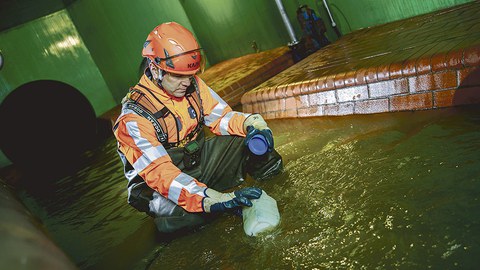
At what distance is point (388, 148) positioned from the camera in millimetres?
2441

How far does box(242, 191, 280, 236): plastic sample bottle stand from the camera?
2.05 meters

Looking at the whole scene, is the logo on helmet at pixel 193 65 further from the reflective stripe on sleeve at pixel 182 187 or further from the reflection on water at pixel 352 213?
the reflection on water at pixel 352 213

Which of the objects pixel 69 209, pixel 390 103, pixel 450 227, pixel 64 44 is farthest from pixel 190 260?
pixel 64 44

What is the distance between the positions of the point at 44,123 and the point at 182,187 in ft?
32.3

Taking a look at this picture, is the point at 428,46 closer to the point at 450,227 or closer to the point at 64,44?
the point at 450,227

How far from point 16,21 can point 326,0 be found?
817cm

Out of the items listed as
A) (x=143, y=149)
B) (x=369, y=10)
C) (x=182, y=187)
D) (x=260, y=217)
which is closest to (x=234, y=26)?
(x=369, y=10)

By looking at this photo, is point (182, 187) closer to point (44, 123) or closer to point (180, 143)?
point (180, 143)

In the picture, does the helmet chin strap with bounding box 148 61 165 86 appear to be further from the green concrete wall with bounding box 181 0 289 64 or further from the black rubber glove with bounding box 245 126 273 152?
the green concrete wall with bounding box 181 0 289 64

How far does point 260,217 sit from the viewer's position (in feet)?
6.77

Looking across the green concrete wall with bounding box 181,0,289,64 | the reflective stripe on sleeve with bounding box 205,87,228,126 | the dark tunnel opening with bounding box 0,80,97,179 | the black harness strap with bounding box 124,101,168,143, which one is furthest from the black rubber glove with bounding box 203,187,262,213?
the dark tunnel opening with bounding box 0,80,97,179

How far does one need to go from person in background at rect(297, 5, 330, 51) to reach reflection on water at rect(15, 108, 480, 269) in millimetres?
2491

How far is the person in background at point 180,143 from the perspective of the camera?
2291 millimetres

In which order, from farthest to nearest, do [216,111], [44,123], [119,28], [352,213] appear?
1. [44,123]
2. [119,28]
3. [216,111]
4. [352,213]
